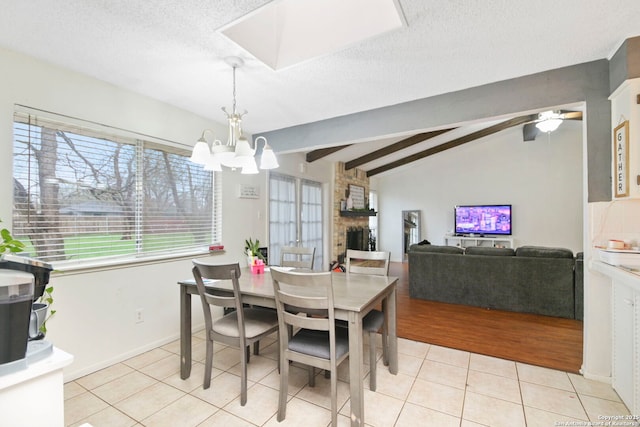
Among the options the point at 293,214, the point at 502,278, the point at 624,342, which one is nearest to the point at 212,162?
the point at 624,342

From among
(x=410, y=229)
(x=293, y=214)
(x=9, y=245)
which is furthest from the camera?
(x=410, y=229)

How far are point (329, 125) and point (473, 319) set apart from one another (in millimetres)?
2989

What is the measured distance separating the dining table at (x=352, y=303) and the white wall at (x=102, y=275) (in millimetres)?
730

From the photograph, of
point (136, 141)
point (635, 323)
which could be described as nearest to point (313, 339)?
point (635, 323)

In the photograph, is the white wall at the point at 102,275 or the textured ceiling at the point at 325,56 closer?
the textured ceiling at the point at 325,56

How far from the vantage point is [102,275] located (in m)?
2.43

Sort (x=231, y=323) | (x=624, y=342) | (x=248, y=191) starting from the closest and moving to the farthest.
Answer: (x=624, y=342)
(x=231, y=323)
(x=248, y=191)

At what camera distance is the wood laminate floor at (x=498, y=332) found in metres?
2.65

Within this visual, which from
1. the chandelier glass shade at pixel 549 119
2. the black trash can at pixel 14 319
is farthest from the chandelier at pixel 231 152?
the chandelier glass shade at pixel 549 119

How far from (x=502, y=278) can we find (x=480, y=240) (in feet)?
10.8

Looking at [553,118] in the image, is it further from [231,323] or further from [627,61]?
[231,323]

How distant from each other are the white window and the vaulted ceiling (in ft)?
1.68

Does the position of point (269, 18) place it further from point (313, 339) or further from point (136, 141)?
point (313, 339)

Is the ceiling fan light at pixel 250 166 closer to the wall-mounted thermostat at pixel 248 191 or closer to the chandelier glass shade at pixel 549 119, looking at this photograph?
the wall-mounted thermostat at pixel 248 191
